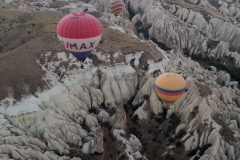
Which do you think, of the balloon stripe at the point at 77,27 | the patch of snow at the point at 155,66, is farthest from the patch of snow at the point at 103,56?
the balloon stripe at the point at 77,27

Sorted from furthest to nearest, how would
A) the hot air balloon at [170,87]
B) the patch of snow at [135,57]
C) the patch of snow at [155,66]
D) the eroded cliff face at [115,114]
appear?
the patch of snow at [135,57], the patch of snow at [155,66], the hot air balloon at [170,87], the eroded cliff face at [115,114]

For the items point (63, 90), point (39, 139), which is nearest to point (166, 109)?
point (63, 90)

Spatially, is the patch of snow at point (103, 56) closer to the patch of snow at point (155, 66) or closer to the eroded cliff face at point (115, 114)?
the eroded cliff face at point (115, 114)

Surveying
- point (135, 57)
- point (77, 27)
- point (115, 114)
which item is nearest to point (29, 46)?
point (77, 27)

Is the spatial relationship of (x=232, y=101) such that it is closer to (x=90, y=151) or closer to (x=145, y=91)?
(x=145, y=91)

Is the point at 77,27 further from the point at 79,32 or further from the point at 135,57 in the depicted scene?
the point at 135,57

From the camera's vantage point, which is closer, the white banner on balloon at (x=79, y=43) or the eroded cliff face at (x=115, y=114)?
the eroded cliff face at (x=115, y=114)
